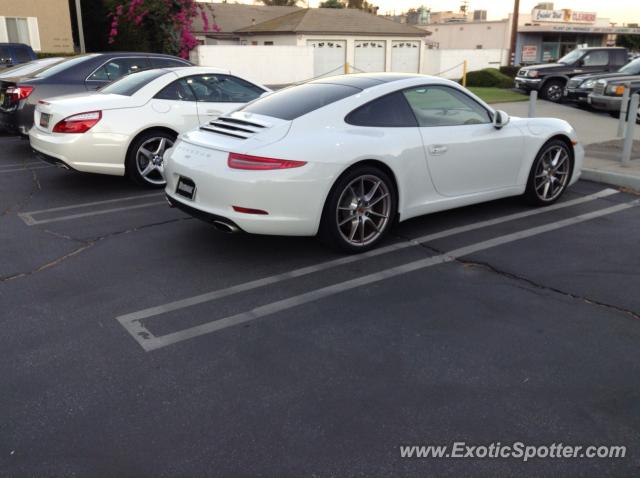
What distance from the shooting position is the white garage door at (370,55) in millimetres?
38500

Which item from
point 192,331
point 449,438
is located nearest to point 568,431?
point 449,438

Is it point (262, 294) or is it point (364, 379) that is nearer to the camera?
point (364, 379)

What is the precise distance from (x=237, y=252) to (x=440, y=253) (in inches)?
70.7

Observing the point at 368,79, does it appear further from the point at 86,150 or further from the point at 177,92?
the point at 86,150

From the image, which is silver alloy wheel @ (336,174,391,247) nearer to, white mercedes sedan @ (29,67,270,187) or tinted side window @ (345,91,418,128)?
tinted side window @ (345,91,418,128)

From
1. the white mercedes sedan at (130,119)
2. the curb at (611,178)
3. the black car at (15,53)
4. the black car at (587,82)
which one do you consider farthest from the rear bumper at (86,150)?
the black car at (587,82)

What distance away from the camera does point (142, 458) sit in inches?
110

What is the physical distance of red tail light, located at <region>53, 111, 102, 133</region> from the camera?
716cm

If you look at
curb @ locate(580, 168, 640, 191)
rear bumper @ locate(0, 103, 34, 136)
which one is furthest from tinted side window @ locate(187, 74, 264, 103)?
curb @ locate(580, 168, 640, 191)

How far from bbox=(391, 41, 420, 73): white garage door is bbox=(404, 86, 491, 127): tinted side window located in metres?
35.3

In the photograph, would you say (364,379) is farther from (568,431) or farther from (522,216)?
(522,216)

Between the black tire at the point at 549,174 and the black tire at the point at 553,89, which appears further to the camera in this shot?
the black tire at the point at 553,89

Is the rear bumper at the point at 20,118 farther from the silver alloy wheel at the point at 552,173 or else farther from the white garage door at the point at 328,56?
the white garage door at the point at 328,56
